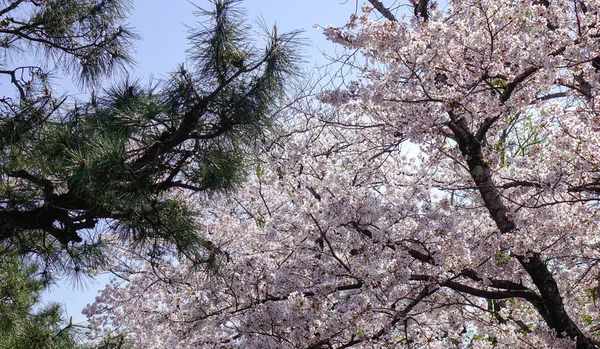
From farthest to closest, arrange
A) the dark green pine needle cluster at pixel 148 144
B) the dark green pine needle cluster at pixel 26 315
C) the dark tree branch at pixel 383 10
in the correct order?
the dark tree branch at pixel 383 10 → the dark green pine needle cluster at pixel 26 315 → the dark green pine needle cluster at pixel 148 144

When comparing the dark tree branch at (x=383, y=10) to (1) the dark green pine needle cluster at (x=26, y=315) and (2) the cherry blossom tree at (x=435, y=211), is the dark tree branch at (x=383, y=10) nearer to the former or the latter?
(2) the cherry blossom tree at (x=435, y=211)

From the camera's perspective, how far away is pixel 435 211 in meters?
4.72

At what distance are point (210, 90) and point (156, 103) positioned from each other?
40cm

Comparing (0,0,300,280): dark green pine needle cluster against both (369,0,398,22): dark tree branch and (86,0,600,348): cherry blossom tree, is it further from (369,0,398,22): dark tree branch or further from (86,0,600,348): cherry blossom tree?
(369,0,398,22): dark tree branch

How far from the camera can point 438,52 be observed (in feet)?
13.9

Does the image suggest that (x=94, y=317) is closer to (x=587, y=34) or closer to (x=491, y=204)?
(x=491, y=204)

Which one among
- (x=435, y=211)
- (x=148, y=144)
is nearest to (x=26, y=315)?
(x=148, y=144)

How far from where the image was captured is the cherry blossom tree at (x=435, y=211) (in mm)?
4262

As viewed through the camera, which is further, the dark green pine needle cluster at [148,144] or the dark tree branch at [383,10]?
the dark tree branch at [383,10]

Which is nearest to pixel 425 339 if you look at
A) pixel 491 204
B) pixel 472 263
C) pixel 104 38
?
pixel 472 263

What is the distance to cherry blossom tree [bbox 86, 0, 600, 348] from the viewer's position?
14.0 ft

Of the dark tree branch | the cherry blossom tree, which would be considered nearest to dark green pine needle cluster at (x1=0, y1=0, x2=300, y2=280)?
the cherry blossom tree

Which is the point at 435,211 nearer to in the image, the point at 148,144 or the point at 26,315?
the point at 148,144

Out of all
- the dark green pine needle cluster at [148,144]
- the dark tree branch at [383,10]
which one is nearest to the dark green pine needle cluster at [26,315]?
the dark green pine needle cluster at [148,144]
